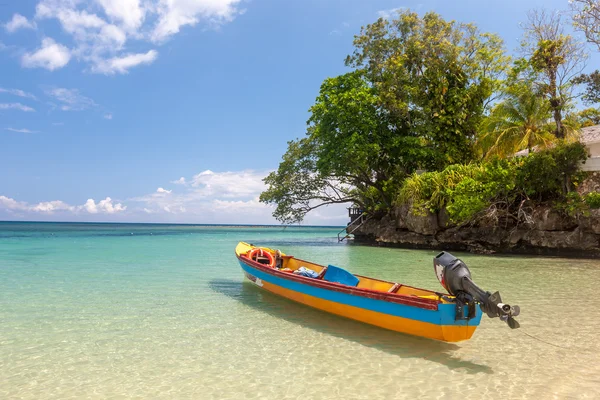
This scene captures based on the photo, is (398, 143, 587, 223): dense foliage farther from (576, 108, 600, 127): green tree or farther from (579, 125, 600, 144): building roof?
(576, 108, 600, 127): green tree

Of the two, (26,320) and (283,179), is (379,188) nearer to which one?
(283,179)

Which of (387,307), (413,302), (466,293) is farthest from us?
(387,307)

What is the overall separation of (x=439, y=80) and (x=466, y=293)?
77.3ft

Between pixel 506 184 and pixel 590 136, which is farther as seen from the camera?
pixel 590 136

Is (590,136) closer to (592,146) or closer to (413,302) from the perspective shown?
(592,146)

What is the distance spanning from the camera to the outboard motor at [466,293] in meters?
5.11

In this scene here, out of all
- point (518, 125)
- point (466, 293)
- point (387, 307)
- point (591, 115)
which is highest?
point (591, 115)

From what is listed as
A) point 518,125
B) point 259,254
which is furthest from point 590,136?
point 259,254

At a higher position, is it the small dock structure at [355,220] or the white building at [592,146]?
the white building at [592,146]

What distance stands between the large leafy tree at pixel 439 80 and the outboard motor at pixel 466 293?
21372 millimetres

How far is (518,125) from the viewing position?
22.9 metres

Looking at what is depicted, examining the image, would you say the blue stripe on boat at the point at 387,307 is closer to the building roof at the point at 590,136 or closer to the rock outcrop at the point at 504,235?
the rock outcrop at the point at 504,235

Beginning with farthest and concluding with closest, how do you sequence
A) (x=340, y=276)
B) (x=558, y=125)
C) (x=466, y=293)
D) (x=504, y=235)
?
(x=504, y=235)
(x=558, y=125)
(x=340, y=276)
(x=466, y=293)

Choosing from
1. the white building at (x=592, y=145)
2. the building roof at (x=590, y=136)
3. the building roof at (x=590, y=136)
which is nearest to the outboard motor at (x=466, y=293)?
the white building at (x=592, y=145)
